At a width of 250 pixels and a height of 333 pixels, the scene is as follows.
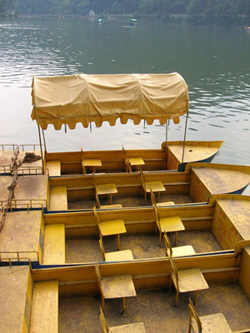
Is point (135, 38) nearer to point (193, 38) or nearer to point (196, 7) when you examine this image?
point (193, 38)

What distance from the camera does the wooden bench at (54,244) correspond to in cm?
773

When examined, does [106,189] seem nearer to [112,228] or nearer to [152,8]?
[112,228]

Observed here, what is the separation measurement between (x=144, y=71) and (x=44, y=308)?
36704mm

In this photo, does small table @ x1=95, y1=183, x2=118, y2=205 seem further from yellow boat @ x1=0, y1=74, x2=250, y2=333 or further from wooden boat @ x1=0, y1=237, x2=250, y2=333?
wooden boat @ x1=0, y1=237, x2=250, y2=333

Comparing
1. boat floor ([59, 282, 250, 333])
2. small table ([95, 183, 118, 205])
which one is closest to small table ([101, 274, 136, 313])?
boat floor ([59, 282, 250, 333])

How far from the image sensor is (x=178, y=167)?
11.4 metres

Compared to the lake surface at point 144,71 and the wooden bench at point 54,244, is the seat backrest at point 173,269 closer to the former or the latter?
the wooden bench at point 54,244

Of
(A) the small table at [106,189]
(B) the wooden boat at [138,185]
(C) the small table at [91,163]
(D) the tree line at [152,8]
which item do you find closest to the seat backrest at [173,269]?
(B) the wooden boat at [138,185]

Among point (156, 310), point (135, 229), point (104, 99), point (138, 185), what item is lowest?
point (156, 310)

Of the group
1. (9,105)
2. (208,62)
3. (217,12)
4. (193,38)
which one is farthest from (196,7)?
(9,105)

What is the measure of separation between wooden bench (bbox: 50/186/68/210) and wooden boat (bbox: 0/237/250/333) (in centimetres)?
271

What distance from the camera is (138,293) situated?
7.77m

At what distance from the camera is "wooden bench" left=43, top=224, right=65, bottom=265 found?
7.73 meters

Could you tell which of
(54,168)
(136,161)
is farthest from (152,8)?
(54,168)
